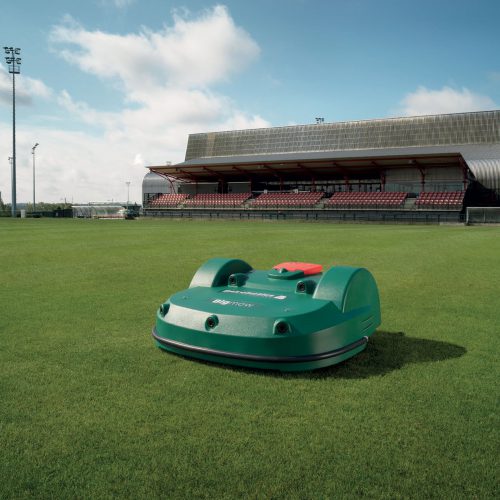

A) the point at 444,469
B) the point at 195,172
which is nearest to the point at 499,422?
the point at 444,469

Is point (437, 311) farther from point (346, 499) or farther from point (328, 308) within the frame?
point (346, 499)

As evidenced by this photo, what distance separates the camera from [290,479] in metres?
2.58

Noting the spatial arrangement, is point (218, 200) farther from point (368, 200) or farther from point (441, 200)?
point (441, 200)

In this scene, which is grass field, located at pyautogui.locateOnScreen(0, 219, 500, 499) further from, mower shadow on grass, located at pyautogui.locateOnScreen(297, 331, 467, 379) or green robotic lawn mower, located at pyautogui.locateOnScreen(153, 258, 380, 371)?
green robotic lawn mower, located at pyautogui.locateOnScreen(153, 258, 380, 371)

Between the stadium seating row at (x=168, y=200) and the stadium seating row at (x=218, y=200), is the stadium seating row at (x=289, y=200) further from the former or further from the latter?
the stadium seating row at (x=168, y=200)

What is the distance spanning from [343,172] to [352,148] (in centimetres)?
815

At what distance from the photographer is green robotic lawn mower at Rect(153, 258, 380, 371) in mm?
3951

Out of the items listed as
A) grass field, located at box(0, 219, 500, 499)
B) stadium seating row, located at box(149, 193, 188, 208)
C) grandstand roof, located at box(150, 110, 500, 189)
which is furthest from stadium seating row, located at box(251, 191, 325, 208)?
grass field, located at box(0, 219, 500, 499)

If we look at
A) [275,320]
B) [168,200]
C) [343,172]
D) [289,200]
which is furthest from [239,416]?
[168,200]

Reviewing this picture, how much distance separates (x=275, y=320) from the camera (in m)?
3.95

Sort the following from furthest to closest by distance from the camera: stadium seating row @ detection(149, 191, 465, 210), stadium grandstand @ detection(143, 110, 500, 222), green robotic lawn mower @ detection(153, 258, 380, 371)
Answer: stadium grandstand @ detection(143, 110, 500, 222) → stadium seating row @ detection(149, 191, 465, 210) → green robotic lawn mower @ detection(153, 258, 380, 371)

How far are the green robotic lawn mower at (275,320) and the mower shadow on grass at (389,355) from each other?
122mm

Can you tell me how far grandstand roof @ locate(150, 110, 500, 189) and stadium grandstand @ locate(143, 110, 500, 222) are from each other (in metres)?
0.11

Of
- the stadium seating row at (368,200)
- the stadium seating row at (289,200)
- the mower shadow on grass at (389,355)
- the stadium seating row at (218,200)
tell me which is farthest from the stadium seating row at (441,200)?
the mower shadow on grass at (389,355)
